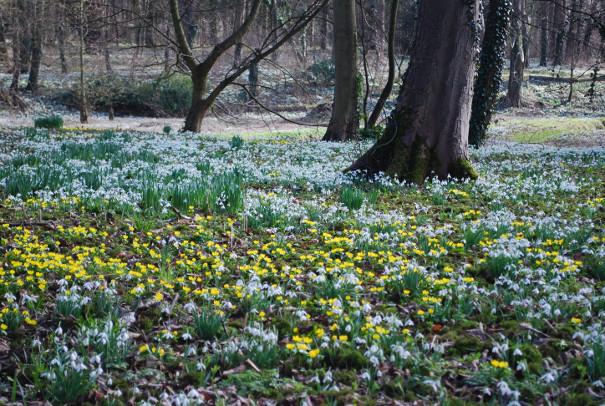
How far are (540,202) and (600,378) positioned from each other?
4.38 m

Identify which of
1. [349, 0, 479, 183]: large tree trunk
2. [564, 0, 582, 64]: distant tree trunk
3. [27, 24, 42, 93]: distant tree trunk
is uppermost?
[27, 24, 42, 93]: distant tree trunk

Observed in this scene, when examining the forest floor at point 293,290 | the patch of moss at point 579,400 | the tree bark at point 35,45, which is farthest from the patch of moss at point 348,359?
the tree bark at point 35,45

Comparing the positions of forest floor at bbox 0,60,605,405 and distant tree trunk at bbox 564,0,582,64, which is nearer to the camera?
forest floor at bbox 0,60,605,405

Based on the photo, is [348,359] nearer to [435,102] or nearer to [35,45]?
[435,102]

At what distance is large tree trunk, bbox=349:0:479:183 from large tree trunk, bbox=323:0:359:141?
6.36 metres

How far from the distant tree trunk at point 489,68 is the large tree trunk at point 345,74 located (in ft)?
9.68

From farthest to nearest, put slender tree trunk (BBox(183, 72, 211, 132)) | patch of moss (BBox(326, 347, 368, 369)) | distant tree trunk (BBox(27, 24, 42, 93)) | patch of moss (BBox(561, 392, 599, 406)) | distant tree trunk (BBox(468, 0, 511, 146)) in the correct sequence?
distant tree trunk (BBox(27, 24, 42, 93)) → slender tree trunk (BBox(183, 72, 211, 132)) → distant tree trunk (BBox(468, 0, 511, 146)) → patch of moss (BBox(326, 347, 368, 369)) → patch of moss (BBox(561, 392, 599, 406))

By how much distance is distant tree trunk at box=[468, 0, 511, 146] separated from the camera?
1382cm

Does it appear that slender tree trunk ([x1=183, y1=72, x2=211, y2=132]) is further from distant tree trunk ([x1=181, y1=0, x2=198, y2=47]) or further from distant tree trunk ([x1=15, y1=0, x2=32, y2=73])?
distant tree trunk ([x1=15, y1=0, x2=32, y2=73])

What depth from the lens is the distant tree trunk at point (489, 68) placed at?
13820 mm

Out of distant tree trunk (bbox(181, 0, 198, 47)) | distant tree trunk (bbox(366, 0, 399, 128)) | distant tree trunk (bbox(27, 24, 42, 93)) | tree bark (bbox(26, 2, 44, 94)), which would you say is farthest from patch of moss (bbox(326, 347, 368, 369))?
distant tree trunk (bbox(27, 24, 42, 93))

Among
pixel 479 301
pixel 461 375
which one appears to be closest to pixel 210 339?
pixel 461 375

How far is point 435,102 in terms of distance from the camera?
8.03m

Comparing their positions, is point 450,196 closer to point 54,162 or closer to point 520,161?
point 520,161
